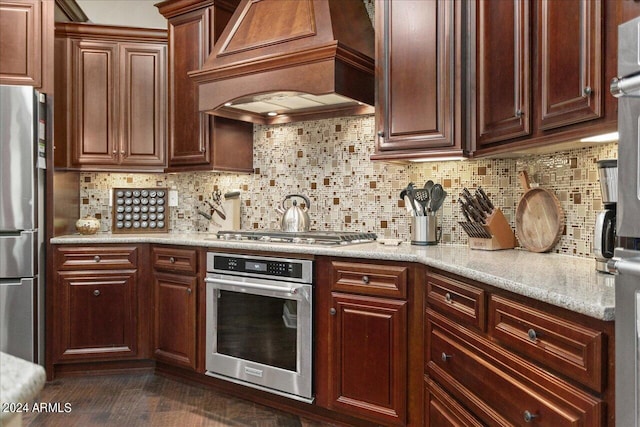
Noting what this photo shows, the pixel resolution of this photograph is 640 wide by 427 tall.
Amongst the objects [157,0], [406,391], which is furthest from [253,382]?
[157,0]

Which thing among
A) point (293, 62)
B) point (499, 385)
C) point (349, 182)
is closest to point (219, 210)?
point (349, 182)

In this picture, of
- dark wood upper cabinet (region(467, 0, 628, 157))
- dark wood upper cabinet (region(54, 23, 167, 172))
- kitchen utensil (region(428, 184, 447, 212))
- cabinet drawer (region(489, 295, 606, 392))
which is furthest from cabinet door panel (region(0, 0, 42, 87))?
cabinet drawer (region(489, 295, 606, 392))

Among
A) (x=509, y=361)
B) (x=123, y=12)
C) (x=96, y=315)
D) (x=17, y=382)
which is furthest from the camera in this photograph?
(x=123, y=12)

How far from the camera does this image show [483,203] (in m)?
2.45

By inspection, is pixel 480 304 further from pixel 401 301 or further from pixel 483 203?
pixel 483 203

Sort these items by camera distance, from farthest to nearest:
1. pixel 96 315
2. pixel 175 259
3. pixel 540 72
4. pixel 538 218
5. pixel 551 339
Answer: pixel 96 315 → pixel 175 259 → pixel 538 218 → pixel 540 72 → pixel 551 339

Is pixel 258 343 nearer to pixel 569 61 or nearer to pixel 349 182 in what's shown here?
pixel 349 182

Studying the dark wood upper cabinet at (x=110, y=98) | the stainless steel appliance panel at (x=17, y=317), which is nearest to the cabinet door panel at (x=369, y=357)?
the stainless steel appliance panel at (x=17, y=317)

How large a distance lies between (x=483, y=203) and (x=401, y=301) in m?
0.66

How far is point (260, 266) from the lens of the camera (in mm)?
2668

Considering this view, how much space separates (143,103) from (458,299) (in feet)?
9.04

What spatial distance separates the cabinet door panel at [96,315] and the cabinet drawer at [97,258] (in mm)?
51

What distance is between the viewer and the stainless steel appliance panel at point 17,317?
296 cm

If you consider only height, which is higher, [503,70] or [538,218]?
[503,70]
